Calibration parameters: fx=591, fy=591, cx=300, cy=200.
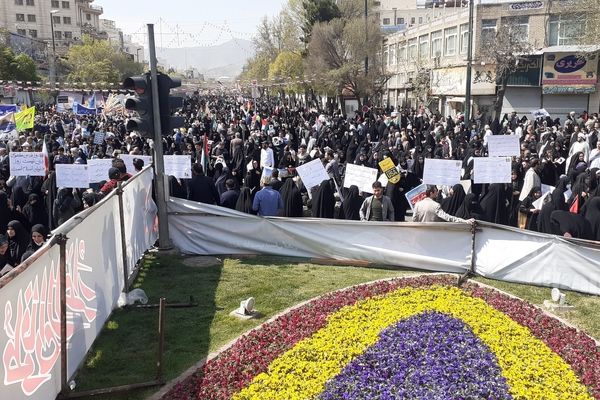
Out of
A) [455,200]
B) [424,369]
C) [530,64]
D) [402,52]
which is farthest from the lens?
[402,52]

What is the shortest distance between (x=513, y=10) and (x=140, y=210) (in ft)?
118

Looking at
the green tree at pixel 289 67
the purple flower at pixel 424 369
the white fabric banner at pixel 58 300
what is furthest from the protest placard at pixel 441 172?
the green tree at pixel 289 67

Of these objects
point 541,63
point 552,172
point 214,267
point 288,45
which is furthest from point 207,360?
point 288,45

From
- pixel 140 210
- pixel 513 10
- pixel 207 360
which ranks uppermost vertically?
pixel 513 10

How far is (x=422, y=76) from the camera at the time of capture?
46406mm

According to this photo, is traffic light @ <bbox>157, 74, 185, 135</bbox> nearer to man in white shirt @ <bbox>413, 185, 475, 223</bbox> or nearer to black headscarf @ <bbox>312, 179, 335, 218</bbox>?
black headscarf @ <bbox>312, 179, 335, 218</bbox>

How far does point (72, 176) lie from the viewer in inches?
411

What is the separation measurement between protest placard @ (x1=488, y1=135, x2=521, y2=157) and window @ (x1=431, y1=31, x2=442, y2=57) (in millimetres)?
34232

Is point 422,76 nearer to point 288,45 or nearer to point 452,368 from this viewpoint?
point 288,45

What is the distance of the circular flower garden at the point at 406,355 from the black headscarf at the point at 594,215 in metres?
2.19

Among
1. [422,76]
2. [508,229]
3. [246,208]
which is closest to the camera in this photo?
[508,229]

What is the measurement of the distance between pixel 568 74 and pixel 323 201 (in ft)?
103

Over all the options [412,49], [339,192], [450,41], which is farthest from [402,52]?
[339,192]

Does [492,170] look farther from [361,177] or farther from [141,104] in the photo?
[141,104]
